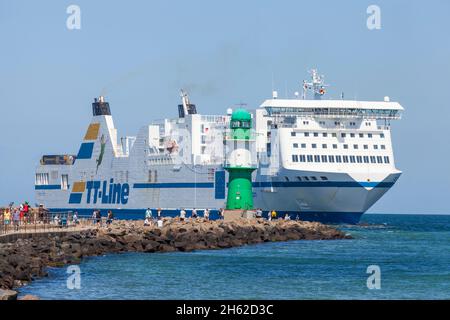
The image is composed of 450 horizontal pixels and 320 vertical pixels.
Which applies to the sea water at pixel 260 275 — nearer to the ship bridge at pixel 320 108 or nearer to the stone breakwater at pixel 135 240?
the stone breakwater at pixel 135 240

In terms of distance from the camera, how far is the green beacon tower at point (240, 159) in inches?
1886

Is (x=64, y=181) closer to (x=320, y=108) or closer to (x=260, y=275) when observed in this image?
(x=320, y=108)

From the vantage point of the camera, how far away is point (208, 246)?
4003 cm

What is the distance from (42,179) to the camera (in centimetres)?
8225

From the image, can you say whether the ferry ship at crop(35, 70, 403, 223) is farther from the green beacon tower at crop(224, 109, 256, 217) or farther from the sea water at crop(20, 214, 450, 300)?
the sea water at crop(20, 214, 450, 300)

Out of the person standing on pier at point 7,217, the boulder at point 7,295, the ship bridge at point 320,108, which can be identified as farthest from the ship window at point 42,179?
the boulder at point 7,295

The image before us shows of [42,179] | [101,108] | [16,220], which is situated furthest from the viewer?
[42,179]

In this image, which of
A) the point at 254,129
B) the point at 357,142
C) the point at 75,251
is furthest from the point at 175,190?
the point at 75,251

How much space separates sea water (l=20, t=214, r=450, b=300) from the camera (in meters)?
24.1

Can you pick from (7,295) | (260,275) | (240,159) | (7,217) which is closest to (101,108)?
(240,159)

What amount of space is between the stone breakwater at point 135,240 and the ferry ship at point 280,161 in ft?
18.7

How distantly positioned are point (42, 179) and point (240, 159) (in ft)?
122

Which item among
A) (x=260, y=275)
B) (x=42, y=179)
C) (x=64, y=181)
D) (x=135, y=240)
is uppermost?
(x=42, y=179)
